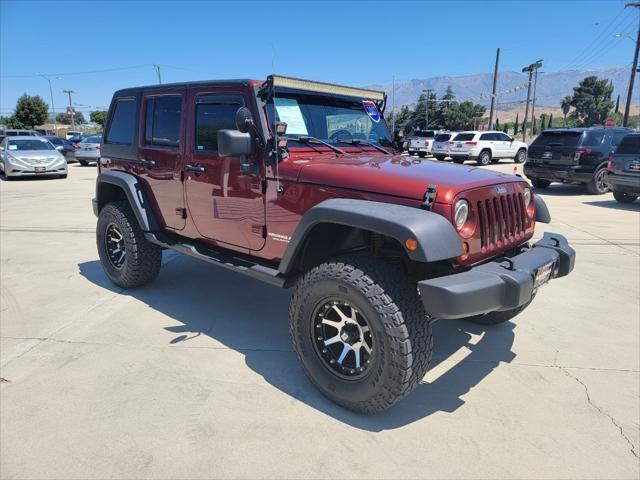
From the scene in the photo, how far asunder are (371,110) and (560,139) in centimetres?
1025

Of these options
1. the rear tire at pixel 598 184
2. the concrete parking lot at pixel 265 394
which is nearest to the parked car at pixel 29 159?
the concrete parking lot at pixel 265 394

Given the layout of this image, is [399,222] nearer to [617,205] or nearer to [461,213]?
[461,213]

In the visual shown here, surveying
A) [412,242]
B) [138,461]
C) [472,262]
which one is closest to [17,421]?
[138,461]

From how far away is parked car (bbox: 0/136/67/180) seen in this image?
15.8m

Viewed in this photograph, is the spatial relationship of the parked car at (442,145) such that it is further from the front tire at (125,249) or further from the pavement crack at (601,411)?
the pavement crack at (601,411)

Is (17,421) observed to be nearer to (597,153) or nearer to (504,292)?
(504,292)

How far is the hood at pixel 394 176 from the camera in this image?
2.68m

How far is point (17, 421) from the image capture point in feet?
8.94

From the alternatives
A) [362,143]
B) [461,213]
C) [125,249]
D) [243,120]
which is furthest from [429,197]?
[125,249]

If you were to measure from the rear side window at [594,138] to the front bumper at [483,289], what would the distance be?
11.0 meters

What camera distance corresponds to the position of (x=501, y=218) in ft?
9.75

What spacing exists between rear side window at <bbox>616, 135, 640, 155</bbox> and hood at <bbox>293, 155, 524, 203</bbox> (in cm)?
894

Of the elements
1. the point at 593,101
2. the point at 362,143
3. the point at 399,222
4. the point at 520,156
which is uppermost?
the point at 593,101

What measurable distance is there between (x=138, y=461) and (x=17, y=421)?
0.90 meters
